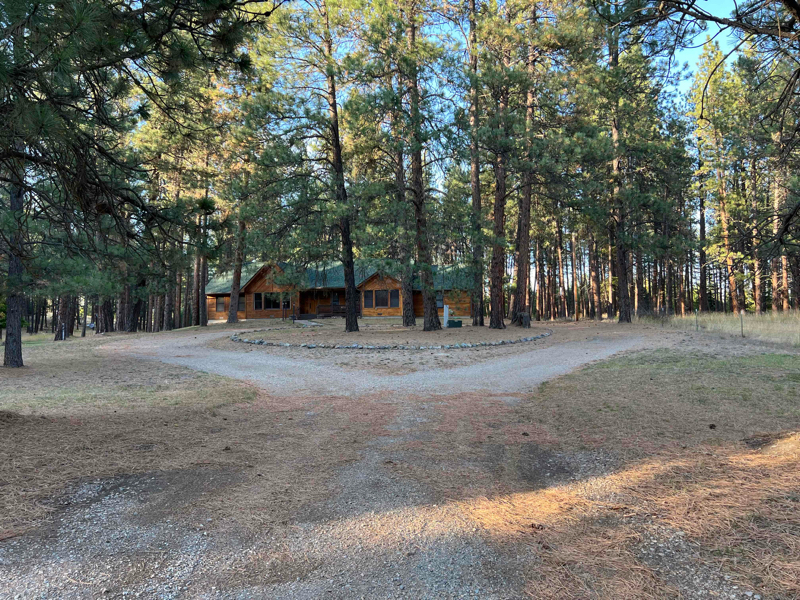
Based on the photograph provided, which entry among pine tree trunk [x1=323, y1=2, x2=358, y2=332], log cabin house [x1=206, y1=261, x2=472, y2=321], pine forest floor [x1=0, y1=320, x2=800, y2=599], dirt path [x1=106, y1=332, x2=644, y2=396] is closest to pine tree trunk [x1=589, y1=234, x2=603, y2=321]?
log cabin house [x1=206, y1=261, x2=472, y2=321]

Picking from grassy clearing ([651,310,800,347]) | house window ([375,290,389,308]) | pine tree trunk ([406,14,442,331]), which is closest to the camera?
grassy clearing ([651,310,800,347])

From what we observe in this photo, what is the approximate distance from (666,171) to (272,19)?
17.7m

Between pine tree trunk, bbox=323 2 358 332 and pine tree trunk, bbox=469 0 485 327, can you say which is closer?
pine tree trunk, bbox=469 0 485 327

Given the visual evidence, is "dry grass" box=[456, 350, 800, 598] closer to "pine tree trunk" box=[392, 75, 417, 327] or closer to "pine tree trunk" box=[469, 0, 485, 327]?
"pine tree trunk" box=[469, 0, 485, 327]

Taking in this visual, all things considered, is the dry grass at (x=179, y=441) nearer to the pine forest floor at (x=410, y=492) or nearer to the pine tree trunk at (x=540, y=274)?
the pine forest floor at (x=410, y=492)

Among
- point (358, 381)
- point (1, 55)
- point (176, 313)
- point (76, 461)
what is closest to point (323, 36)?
point (358, 381)

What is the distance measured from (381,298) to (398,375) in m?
24.9

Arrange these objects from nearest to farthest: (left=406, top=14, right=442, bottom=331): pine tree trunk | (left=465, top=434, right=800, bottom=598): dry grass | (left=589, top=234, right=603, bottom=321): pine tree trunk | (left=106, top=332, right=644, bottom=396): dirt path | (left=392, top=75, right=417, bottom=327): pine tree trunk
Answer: (left=465, top=434, right=800, bottom=598): dry grass
(left=106, top=332, right=644, bottom=396): dirt path
(left=406, top=14, right=442, bottom=331): pine tree trunk
(left=392, top=75, right=417, bottom=327): pine tree trunk
(left=589, top=234, right=603, bottom=321): pine tree trunk

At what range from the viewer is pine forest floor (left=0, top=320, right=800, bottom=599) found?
2.07 m

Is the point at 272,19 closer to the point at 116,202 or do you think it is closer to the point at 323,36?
→ the point at 323,36

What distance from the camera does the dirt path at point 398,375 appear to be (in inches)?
293

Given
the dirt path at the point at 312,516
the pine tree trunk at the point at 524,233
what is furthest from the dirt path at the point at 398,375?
the pine tree trunk at the point at 524,233

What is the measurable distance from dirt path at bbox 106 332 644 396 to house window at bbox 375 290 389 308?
65.7ft

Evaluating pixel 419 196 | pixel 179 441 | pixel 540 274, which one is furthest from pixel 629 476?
pixel 540 274
